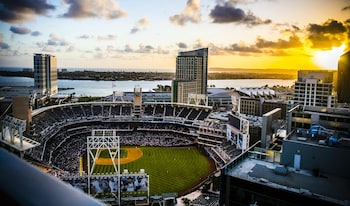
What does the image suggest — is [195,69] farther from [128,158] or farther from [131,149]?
[128,158]

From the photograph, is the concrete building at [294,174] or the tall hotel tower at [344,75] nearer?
the concrete building at [294,174]

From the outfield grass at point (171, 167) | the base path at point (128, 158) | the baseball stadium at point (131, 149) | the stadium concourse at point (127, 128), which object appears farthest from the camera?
the stadium concourse at point (127, 128)

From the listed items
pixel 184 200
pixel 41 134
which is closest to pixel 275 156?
pixel 184 200

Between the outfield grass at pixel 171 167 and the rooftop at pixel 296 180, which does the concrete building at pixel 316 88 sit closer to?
the outfield grass at pixel 171 167

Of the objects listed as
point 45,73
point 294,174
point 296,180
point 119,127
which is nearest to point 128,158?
point 119,127

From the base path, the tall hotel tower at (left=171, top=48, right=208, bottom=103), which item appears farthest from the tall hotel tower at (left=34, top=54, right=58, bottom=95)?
the base path

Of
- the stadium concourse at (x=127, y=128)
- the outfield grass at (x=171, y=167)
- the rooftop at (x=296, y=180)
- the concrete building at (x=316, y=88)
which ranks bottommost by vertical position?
the outfield grass at (x=171, y=167)

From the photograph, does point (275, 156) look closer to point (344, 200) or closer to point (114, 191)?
point (344, 200)

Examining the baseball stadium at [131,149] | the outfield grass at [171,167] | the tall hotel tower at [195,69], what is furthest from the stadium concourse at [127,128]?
the tall hotel tower at [195,69]
